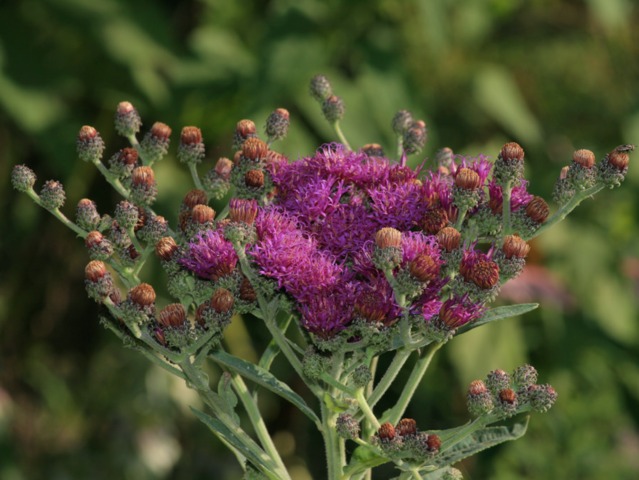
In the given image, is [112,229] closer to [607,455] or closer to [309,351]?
[309,351]

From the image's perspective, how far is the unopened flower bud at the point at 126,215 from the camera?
169 centimetres

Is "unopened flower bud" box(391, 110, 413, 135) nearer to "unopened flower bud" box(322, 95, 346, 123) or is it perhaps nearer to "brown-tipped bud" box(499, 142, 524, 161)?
"unopened flower bud" box(322, 95, 346, 123)

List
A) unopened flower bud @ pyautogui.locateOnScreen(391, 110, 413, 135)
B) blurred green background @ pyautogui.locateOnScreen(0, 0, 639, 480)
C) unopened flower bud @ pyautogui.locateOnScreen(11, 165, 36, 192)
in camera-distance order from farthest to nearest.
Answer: blurred green background @ pyautogui.locateOnScreen(0, 0, 639, 480) → unopened flower bud @ pyautogui.locateOnScreen(391, 110, 413, 135) → unopened flower bud @ pyautogui.locateOnScreen(11, 165, 36, 192)

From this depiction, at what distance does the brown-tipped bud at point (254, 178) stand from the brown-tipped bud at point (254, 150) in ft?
0.15

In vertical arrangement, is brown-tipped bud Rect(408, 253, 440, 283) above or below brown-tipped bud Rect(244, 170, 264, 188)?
below

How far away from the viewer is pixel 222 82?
4238mm

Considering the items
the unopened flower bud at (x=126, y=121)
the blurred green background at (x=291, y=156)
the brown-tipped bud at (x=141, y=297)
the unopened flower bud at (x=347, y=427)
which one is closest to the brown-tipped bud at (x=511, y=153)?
the unopened flower bud at (x=347, y=427)

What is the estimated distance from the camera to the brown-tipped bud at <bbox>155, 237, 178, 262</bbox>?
166 cm

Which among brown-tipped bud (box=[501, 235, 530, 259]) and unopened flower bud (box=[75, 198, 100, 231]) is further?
unopened flower bud (box=[75, 198, 100, 231])

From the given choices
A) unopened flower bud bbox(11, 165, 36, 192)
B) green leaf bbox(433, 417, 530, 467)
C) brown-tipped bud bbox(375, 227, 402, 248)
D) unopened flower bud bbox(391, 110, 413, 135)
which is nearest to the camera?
brown-tipped bud bbox(375, 227, 402, 248)

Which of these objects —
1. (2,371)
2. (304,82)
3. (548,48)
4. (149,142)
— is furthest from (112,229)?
(548,48)

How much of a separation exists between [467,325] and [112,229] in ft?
1.83

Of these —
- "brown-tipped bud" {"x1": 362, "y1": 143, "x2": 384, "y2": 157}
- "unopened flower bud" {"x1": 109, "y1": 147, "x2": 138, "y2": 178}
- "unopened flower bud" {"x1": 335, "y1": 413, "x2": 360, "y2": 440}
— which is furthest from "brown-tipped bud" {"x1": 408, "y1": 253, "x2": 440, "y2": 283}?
"unopened flower bud" {"x1": 109, "y1": 147, "x2": 138, "y2": 178}

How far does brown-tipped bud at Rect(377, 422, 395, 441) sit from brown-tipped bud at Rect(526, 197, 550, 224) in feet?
1.23
